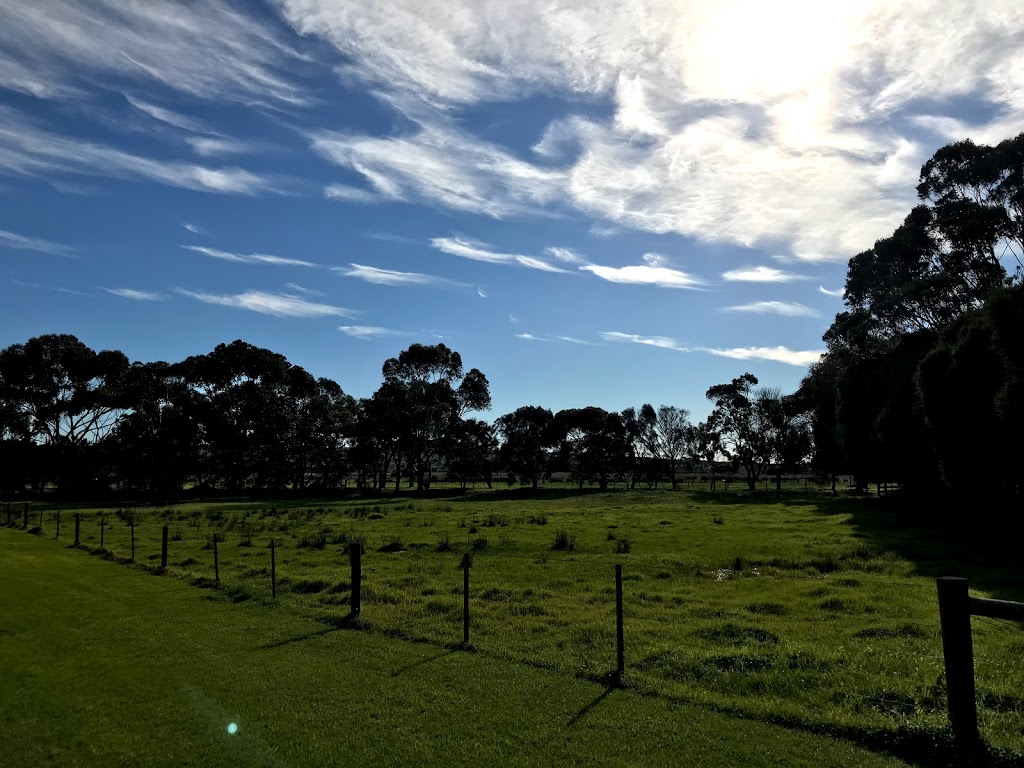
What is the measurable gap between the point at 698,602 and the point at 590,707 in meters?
9.47

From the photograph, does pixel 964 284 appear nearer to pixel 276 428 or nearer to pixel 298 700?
pixel 298 700

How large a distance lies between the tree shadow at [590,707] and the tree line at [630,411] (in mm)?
20519

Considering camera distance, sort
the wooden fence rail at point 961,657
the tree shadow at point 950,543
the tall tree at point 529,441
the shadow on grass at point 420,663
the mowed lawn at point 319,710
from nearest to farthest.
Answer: the wooden fence rail at point 961,657 < the mowed lawn at point 319,710 < the shadow on grass at point 420,663 < the tree shadow at point 950,543 < the tall tree at point 529,441

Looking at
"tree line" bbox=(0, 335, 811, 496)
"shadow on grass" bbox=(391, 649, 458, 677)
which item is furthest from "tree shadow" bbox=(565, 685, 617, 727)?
"tree line" bbox=(0, 335, 811, 496)

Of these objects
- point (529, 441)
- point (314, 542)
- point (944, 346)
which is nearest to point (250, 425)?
point (529, 441)

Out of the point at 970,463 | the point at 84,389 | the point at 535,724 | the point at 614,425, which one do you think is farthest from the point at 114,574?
the point at 614,425

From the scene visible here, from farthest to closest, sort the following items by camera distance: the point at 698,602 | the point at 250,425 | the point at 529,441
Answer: the point at 529,441 → the point at 250,425 → the point at 698,602

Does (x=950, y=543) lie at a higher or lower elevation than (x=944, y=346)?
lower

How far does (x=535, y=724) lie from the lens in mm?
7449

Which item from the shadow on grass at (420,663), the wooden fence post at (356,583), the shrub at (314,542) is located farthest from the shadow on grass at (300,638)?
the shrub at (314,542)

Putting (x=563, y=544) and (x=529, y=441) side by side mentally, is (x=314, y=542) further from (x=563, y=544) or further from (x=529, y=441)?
(x=529, y=441)

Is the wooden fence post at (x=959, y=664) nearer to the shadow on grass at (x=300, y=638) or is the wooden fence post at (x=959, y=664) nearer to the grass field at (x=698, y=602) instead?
the grass field at (x=698, y=602)

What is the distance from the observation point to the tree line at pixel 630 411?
95.7 ft

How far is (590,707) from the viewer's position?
316 inches
